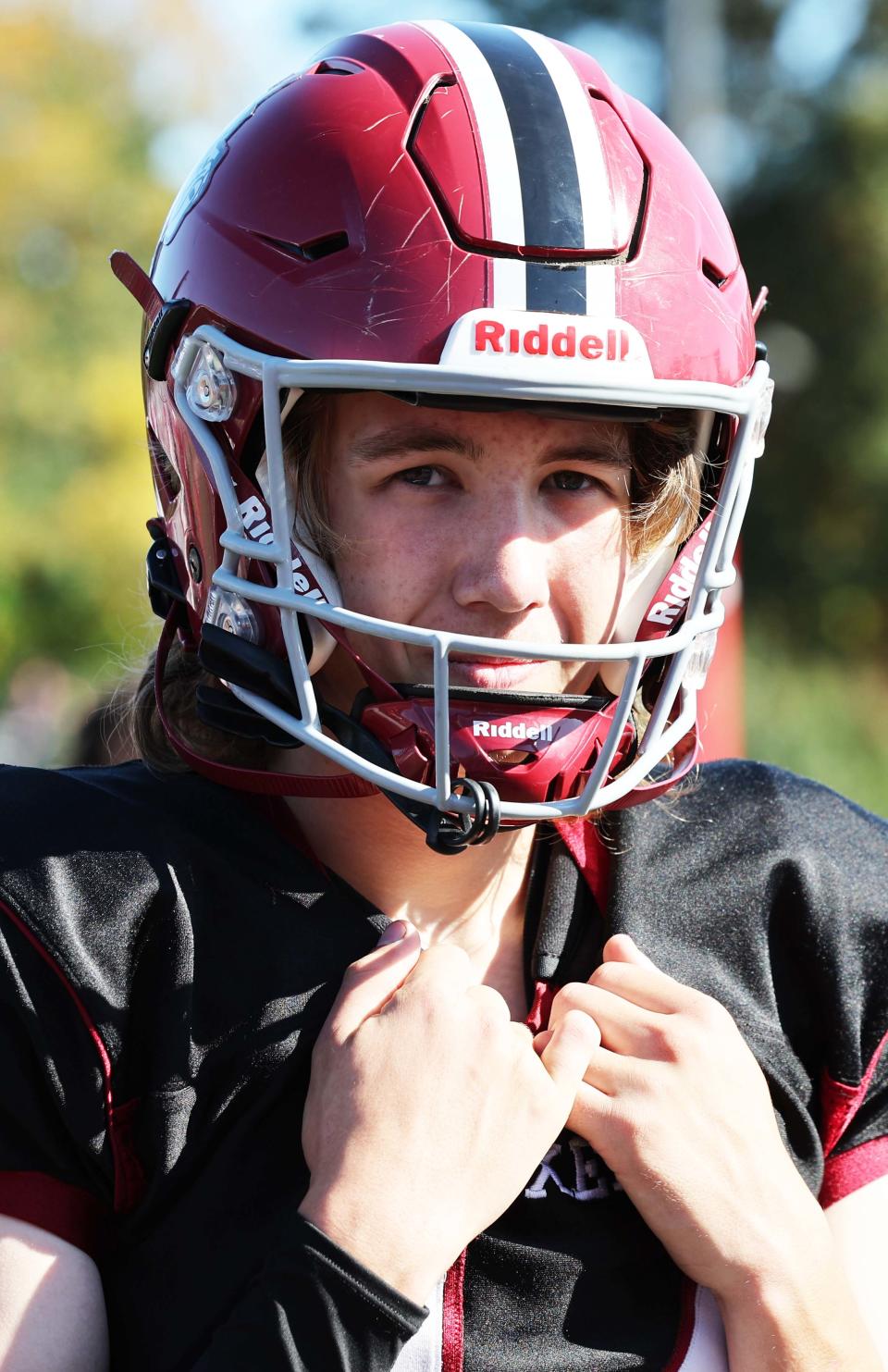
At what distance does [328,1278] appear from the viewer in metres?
1.59

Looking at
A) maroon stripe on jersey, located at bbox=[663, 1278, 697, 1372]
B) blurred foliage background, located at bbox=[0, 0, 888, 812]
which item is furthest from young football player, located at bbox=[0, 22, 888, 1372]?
blurred foliage background, located at bbox=[0, 0, 888, 812]

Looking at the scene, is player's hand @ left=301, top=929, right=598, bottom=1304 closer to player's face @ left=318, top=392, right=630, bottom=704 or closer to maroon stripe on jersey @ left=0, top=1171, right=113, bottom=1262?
maroon stripe on jersey @ left=0, top=1171, right=113, bottom=1262

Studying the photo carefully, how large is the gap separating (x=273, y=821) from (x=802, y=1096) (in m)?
0.75

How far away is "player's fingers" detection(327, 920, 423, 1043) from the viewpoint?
1.79m

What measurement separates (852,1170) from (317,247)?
1.33m

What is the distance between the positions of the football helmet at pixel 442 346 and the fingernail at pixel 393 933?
0.57ft

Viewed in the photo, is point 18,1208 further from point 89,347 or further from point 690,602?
point 89,347

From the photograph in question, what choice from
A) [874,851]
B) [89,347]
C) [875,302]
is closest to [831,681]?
[875,302]

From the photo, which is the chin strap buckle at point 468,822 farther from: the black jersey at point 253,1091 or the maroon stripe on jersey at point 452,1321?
the maroon stripe on jersey at point 452,1321

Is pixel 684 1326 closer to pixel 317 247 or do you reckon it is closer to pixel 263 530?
pixel 263 530

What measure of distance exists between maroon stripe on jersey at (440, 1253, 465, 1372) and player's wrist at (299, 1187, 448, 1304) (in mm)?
132

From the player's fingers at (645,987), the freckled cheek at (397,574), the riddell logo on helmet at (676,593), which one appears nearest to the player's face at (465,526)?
the freckled cheek at (397,574)

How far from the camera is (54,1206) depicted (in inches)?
68.1

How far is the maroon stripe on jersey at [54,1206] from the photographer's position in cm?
171
